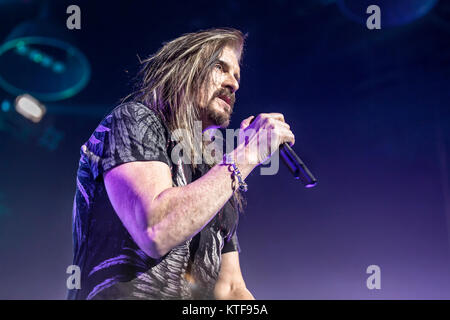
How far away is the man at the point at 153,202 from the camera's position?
0.85 metres

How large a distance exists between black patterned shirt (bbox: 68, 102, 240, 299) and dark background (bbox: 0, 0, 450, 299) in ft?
7.36

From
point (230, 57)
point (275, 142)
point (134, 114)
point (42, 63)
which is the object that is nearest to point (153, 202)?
point (134, 114)

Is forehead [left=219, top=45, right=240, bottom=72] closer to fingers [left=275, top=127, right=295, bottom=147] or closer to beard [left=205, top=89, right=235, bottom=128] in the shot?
beard [left=205, top=89, right=235, bottom=128]

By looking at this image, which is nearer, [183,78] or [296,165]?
[296,165]

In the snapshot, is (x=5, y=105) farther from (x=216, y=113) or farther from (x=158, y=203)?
(x=158, y=203)

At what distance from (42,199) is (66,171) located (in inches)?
12.9

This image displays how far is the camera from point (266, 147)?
102 cm

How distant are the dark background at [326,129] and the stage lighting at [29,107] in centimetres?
8

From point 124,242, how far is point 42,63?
2.55 metres

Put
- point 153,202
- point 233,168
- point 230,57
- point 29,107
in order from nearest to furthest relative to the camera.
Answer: point 153,202
point 233,168
point 230,57
point 29,107

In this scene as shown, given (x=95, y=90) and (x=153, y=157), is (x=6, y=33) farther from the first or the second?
(x=153, y=157)

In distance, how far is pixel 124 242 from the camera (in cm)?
91

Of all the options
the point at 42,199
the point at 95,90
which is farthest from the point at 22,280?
the point at 95,90
